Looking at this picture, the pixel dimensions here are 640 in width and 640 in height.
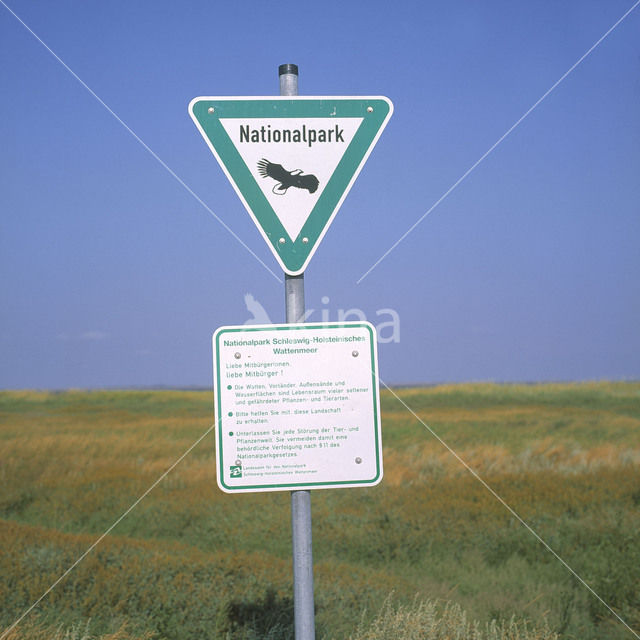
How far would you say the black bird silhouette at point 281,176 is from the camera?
9.16 feet

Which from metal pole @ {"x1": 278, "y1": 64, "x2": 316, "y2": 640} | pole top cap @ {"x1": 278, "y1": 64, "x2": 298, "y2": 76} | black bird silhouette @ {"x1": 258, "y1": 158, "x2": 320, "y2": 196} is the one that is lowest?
metal pole @ {"x1": 278, "y1": 64, "x2": 316, "y2": 640}

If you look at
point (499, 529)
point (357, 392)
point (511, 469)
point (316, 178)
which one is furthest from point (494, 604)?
point (511, 469)

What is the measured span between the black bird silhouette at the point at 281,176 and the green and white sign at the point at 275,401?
575 mm

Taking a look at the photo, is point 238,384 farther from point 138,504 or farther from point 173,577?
point 138,504

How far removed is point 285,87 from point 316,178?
0.40 meters

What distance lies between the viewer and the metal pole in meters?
2.67

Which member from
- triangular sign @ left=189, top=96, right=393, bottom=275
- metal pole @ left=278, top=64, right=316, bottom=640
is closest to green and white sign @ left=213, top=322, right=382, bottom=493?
metal pole @ left=278, top=64, right=316, bottom=640

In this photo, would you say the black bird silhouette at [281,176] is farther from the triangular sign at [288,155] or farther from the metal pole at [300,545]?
the metal pole at [300,545]

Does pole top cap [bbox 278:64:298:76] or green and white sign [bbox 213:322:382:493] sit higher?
pole top cap [bbox 278:64:298:76]

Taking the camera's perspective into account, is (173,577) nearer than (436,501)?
Yes

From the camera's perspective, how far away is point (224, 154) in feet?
9.23

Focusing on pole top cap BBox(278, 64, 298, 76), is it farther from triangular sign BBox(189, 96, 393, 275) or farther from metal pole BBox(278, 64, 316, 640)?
metal pole BBox(278, 64, 316, 640)

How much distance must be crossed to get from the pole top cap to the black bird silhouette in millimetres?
385

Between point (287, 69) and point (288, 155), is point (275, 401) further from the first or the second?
point (287, 69)
